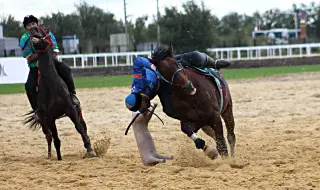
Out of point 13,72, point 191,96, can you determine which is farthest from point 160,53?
point 13,72

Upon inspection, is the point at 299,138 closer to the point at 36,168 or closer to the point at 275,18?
the point at 36,168

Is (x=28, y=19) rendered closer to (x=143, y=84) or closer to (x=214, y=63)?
(x=143, y=84)

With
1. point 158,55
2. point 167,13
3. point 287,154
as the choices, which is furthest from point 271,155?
point 167,13

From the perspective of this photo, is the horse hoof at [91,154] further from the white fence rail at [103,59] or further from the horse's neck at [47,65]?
the white fence rail at [103,59]

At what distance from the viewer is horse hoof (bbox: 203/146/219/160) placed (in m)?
8.25

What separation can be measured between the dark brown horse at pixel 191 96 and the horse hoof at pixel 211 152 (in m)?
0.07

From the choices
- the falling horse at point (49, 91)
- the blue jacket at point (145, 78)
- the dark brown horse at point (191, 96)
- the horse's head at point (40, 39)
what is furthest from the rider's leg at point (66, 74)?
the dark brown horse at point (191, 96)

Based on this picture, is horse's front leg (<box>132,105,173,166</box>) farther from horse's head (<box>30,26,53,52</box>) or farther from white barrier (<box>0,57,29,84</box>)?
white barrier (<box>0,57,29,84</box>)

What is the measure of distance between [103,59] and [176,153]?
93.8ft

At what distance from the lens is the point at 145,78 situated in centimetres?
844

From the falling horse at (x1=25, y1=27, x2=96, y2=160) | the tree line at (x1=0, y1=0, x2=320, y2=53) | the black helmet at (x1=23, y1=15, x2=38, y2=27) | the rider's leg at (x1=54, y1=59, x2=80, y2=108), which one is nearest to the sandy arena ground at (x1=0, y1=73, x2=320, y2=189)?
the falling horse at (x1=25, y1=27, x2=96, y2=160)

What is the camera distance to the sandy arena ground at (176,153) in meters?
6.97

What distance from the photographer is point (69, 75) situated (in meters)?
10.0

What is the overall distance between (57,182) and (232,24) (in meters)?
66.6
